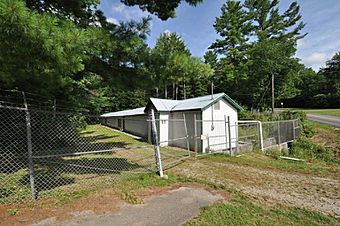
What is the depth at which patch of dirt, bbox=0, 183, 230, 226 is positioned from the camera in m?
3.56

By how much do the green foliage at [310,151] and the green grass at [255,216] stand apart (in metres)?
9.67

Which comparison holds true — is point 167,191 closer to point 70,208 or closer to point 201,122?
point 70,208

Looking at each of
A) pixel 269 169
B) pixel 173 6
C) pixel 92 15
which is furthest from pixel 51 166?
pixel 269 169

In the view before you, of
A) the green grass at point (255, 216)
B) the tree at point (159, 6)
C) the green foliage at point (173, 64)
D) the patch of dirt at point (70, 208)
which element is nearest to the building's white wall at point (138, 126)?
the tree at point (159, 6)

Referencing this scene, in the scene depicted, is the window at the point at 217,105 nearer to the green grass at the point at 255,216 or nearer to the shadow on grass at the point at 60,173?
the shadow on grass at the point at 60,173

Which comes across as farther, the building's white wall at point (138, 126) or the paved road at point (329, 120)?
the paved road at point (329, 120)

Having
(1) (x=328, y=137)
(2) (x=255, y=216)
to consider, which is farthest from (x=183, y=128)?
(1) (x=328, y=137)

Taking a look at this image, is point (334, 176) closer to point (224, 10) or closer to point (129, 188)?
point (129, 188)

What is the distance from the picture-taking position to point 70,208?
13.1ft

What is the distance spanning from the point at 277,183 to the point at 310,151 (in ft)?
32.8

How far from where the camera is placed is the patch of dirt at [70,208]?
11.7ft

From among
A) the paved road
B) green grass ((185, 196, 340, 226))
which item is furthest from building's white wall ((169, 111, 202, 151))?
the paved road

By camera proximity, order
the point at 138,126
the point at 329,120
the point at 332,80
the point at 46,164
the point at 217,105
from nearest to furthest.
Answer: the point at 46,164, the point at 217,105, the point at 138,126, the point at 329,120, the point at 332,80

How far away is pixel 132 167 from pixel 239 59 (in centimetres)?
3041
